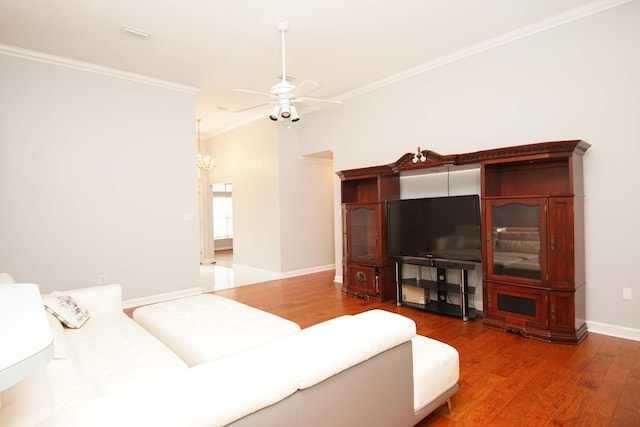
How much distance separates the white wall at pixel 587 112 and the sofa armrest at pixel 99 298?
13.3ft

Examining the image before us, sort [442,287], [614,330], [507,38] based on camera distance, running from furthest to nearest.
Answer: [442,287] < [507,38] < [614,330]

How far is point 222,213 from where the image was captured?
1203cm

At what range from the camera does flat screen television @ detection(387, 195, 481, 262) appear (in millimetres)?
3941

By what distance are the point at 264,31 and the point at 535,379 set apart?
4058 mm

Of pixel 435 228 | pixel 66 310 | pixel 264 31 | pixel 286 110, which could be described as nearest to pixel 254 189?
pixel 264 31

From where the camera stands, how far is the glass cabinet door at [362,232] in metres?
4.91

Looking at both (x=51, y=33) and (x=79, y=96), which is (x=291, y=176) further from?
(x=51, y=33)

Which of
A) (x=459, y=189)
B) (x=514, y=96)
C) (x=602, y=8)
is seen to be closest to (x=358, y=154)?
(x=459, y=189)

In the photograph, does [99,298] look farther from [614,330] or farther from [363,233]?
[614,330]

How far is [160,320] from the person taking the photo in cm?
271

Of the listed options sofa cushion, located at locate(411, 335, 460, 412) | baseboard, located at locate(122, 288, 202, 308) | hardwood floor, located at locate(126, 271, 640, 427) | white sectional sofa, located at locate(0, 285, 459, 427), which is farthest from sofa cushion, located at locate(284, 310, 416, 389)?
baseboard, located at locate(122, 288, 202, 308)

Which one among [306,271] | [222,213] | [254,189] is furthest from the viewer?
[222,213]

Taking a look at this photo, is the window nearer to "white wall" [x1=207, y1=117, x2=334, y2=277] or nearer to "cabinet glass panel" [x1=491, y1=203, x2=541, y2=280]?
"white wall" [x1=207, y1=117, x2=334, y2=277]

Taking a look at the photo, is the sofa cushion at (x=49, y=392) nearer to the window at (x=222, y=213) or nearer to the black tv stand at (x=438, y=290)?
the black tv stand at (x=438, y=290)
